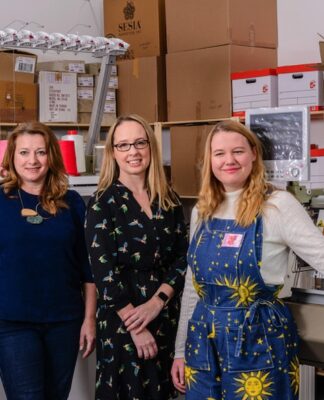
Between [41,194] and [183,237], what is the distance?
48 cm

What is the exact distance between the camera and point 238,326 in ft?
5.46

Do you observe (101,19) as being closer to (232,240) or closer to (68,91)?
(68,91)

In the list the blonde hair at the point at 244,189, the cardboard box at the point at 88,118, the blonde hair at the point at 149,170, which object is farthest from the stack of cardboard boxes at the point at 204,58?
the blonde hair at the point at 244,189

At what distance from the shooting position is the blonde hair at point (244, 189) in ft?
5.58

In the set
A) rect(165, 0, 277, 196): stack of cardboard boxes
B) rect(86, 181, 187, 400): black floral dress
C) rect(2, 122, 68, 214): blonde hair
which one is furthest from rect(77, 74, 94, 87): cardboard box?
rect(86, 181, 187, 400): black floral dress

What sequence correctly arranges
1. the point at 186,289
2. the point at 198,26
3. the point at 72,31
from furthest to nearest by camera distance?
the point at 72,31 → the point at 198,26 → the point at 186,289

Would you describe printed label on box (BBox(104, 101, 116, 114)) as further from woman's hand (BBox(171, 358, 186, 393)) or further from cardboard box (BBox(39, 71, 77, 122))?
woman's hand (BBox(171, 358, 186, 393))

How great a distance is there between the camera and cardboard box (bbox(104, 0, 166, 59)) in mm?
4301

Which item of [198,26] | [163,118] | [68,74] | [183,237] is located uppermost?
[198,26]

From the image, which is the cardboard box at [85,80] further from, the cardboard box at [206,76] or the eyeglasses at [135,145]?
the eyeglasses at [135,145]

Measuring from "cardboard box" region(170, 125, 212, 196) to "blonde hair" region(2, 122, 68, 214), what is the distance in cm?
195

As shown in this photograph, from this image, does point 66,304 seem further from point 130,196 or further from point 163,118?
point 163,118

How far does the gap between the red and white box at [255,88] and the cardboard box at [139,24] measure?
2.29ft

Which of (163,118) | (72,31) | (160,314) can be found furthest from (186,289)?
(72,31)
